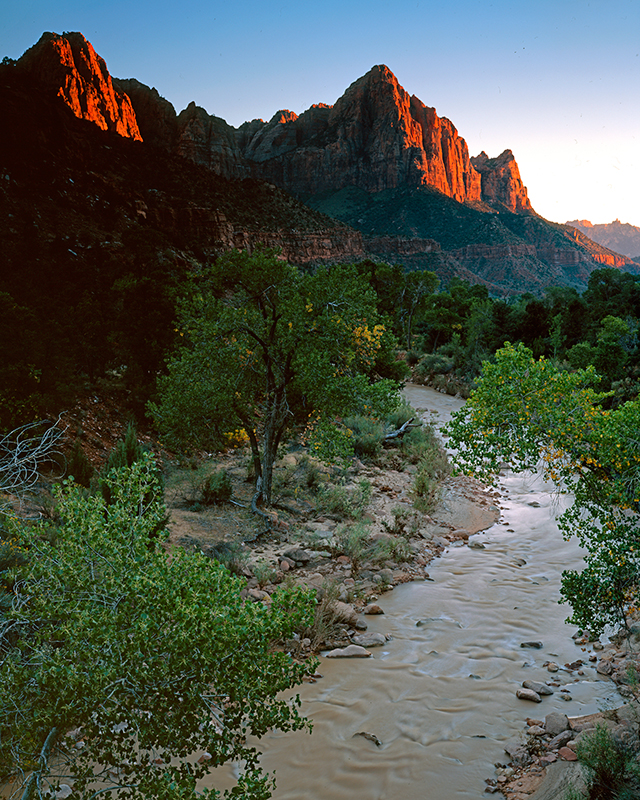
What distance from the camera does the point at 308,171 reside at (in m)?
148

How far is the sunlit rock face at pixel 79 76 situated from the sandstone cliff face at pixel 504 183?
133m

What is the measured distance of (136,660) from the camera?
297cm

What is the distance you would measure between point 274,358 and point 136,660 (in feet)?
29.3

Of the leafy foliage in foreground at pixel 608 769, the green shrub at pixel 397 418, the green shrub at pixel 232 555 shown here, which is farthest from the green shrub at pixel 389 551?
the green shrub at pixel 397 418

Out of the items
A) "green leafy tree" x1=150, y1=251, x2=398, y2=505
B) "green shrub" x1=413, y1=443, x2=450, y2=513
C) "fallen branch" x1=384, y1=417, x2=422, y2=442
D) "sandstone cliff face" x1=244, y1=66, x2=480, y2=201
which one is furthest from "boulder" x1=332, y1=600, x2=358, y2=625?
"sandstone cliff face" x1=244, y1=66, x2=480, y2=201

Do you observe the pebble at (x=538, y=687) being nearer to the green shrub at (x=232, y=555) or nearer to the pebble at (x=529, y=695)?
the pebble at (x=529, y=695)

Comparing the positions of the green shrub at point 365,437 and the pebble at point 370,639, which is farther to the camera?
the green shrub at point 365,437

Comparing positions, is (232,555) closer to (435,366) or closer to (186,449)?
(186,449)

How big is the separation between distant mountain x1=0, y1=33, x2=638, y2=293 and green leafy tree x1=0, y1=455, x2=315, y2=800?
30.2m

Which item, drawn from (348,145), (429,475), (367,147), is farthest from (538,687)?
(367,147)

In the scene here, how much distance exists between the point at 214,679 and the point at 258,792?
27.0 inches

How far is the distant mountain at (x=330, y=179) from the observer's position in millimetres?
47812

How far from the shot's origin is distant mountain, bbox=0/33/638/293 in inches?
1882

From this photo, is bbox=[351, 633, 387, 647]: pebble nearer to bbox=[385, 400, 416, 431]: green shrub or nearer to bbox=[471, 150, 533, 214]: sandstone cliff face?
bbox=[385, 400, 416, 431]: green shrub
